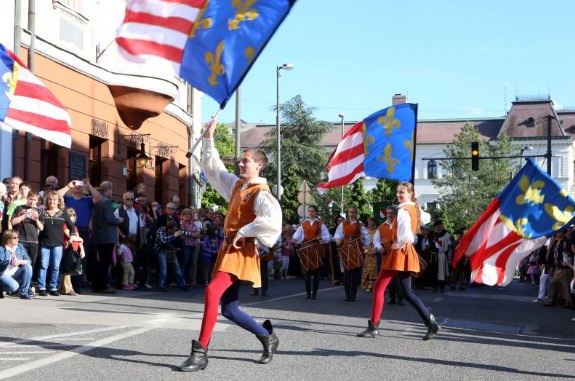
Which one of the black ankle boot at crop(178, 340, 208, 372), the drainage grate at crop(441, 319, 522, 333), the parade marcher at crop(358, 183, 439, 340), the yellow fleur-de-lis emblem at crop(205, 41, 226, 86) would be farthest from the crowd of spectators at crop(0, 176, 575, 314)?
the black ankle boot at crop(178, 340, 208, 372)

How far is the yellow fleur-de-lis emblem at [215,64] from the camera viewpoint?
8990 millimetres

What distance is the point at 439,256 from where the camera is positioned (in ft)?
87.9

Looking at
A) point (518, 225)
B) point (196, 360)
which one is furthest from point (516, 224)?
point (196, 360)

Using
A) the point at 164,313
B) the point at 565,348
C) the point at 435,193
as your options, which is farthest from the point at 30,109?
the point at 435,193

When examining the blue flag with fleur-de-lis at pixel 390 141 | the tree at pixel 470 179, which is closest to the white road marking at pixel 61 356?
the blue flag with fleur-de-lis at pixel 390 141

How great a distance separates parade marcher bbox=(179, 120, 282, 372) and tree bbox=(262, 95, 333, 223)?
191 ft

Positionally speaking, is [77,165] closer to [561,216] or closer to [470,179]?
[561,216]

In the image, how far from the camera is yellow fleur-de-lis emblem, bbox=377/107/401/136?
53.5 ft

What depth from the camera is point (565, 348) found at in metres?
10.7

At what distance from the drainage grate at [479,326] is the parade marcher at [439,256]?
40.2 ft

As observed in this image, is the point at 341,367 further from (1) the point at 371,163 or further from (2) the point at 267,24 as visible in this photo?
(1) the point at 371,163

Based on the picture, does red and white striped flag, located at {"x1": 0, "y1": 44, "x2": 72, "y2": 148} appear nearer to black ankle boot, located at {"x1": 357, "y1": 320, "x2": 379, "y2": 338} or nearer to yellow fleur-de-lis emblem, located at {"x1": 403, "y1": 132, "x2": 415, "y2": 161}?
black ankle boot, located at {"x1": 357, "y1": 320, "x2": 379, "y2": 338}

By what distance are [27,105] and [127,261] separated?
6.37 meters

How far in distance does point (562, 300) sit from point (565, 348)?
950 cm
